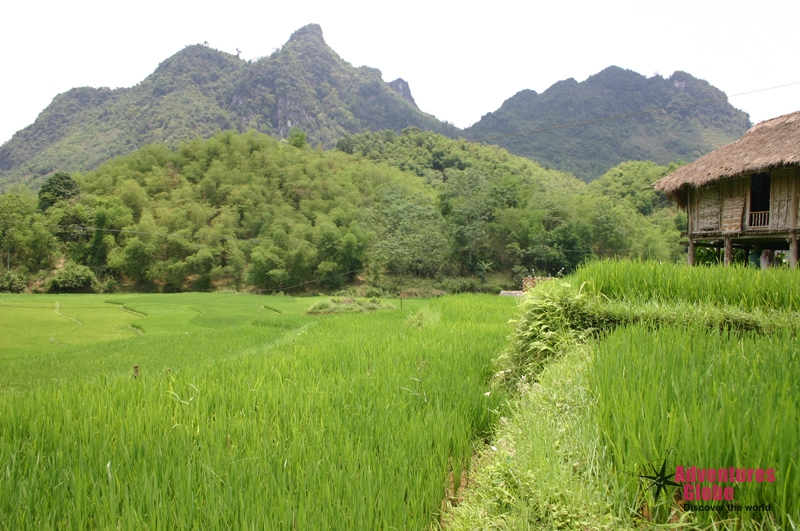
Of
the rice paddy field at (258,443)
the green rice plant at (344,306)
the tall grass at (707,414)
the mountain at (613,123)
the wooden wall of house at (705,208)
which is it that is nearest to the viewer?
the tall grass at (707,414)

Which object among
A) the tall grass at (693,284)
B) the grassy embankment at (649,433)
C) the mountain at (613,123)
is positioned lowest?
the grassy embankment at (649,433)

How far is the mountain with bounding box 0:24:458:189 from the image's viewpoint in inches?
2120

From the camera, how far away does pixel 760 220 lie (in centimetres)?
994

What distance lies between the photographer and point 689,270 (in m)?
4.07

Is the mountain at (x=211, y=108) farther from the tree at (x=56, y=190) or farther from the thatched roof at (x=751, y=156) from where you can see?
the thatched roof at (x=751, y=156)

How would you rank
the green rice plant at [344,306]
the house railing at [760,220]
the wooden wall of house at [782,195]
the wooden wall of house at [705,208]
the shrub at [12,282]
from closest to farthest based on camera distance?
the wooden wall of house at [782,195] < the house railing at [760,220] < the wooden wall of house at [705,208] < the green rice plant at [344,306] < the shrub at [12,282]

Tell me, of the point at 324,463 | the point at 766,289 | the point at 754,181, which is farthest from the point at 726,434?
the point at 754,181

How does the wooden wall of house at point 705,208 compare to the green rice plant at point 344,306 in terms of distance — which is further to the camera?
the green rice plant at point 344,306

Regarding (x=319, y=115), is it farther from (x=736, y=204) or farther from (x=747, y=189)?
(x=747, y=189)

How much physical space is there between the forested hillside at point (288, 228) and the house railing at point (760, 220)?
1622cm

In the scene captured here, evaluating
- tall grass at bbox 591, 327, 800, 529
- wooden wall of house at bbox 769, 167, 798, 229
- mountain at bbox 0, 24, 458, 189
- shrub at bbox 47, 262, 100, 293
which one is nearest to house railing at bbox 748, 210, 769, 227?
wooden wall of house at bbox 769, 167, 798, 229

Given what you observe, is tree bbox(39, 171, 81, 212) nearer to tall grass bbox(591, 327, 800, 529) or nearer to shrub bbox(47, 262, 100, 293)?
shrub bbox(47, 262, 100, 293)

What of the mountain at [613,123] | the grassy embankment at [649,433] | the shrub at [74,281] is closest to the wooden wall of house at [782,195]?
the grassy embankment at [649,433]

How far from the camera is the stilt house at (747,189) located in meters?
9.06
